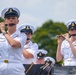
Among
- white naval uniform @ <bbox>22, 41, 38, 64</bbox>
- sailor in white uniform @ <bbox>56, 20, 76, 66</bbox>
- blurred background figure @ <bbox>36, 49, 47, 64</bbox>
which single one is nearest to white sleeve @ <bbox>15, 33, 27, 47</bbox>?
sailor in white uniform @ <bbox>56, 20, 76, 66</bbox>

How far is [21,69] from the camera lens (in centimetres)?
998

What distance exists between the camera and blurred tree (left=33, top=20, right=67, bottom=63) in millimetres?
60688

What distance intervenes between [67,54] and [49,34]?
176ft

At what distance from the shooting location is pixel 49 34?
2569 inches

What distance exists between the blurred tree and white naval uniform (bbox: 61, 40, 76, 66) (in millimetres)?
45842

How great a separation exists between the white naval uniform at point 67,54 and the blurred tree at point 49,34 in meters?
45.8

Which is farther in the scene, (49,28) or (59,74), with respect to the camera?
(49,28)

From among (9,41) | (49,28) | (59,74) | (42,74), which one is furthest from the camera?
(49,28)

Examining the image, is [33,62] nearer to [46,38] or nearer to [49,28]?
[46,38]

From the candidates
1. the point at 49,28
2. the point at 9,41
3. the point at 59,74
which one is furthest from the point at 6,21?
the point at 49,28

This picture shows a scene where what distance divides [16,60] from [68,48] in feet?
6.70

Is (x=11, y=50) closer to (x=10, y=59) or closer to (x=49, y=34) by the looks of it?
(x=10, y=59)

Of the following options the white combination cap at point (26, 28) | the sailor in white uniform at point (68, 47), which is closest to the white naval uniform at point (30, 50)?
the white combination cap at point (26, 28)

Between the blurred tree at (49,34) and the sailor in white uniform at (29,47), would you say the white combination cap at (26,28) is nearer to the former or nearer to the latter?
the sailor in white uniform at (29,47)
